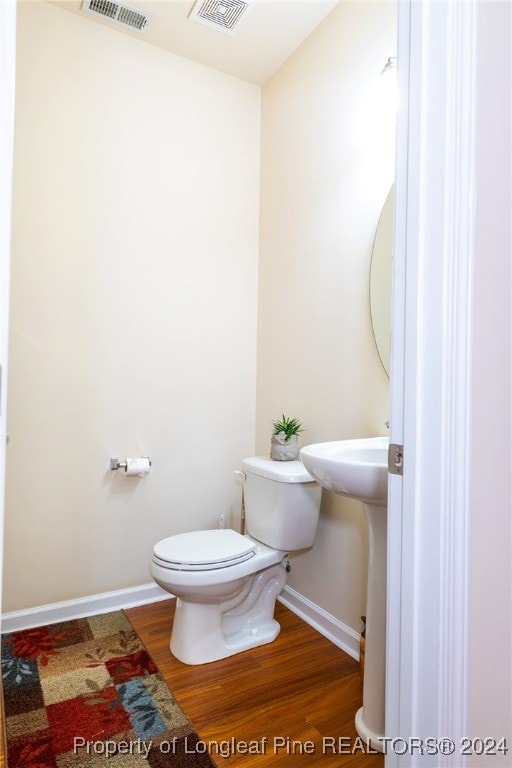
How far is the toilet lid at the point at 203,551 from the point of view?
1.78 m

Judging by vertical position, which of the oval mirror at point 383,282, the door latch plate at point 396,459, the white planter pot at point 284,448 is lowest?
the white planter pot at point 284,448

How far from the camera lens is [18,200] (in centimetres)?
206

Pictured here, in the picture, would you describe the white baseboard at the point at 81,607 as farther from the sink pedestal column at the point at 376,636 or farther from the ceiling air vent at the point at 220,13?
the ceiling air vent at the point at 220,13

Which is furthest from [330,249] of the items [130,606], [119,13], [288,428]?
[130,606]

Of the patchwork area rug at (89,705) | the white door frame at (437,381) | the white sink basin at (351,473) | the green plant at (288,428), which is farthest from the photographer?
the green plant at (288,428)

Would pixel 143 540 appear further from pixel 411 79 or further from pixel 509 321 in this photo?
pixel 411 79

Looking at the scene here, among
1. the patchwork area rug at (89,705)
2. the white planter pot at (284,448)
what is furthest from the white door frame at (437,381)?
the white planter pot at (284,448)

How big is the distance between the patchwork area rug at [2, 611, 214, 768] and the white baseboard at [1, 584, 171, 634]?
0.05m

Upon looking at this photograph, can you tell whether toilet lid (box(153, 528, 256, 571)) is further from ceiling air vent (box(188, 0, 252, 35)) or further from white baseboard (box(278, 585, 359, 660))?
ceiling air vent (box(188, 0, 252, 35))

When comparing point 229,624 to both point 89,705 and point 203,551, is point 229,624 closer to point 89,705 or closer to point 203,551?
point 203,551

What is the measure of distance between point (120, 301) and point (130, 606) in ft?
4.89

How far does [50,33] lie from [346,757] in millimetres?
3025

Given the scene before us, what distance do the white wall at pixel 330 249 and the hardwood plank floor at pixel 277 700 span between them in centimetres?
21

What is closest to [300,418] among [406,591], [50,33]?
[406,591]
